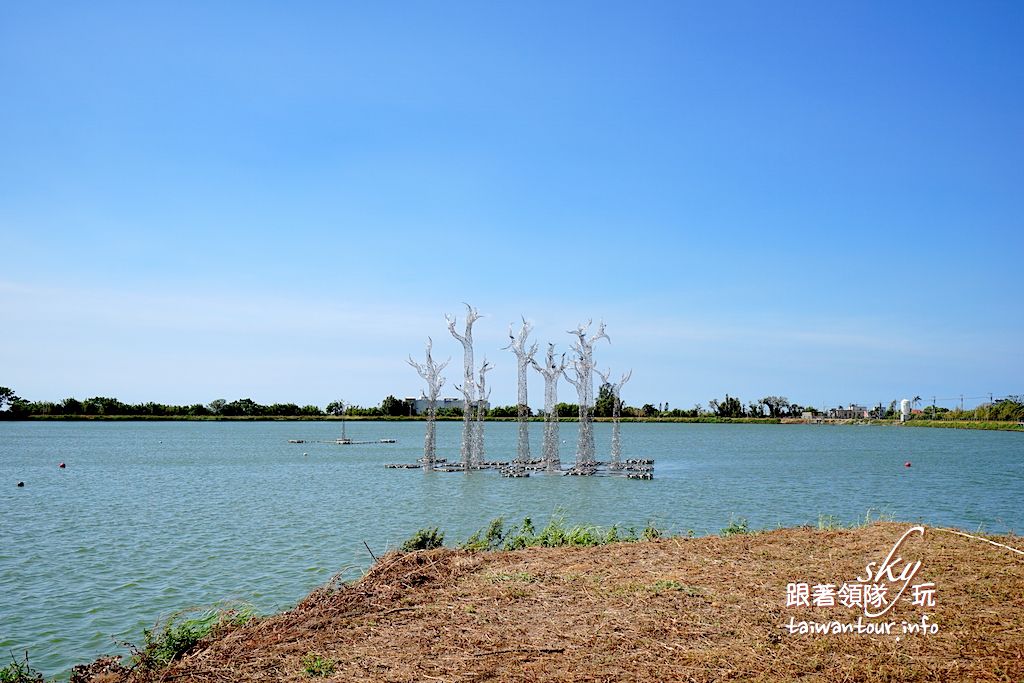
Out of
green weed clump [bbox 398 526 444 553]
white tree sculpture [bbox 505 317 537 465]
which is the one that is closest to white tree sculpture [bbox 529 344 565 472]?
white tree sculpture [bbox 505 317 537 465]

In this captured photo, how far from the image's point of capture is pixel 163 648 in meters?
7.80

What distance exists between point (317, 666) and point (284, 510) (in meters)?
19.6

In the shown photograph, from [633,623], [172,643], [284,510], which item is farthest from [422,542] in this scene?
[284,510]

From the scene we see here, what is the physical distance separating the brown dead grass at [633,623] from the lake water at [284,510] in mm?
4361

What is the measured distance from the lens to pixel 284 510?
2522 cm

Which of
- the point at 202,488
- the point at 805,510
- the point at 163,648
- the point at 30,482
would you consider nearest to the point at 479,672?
the point at 163,648

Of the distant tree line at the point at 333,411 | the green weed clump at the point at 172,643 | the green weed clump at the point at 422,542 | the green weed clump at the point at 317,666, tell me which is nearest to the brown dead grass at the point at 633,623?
the green weed clump at the point at 317,666

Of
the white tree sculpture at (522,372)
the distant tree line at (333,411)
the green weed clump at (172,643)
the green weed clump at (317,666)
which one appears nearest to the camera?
the green weed clump at (317,666)

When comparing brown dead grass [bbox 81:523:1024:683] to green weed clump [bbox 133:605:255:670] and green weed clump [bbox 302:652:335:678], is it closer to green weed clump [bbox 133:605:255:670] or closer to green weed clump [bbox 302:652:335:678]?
green weed clump [bbox 302:652:335:678]

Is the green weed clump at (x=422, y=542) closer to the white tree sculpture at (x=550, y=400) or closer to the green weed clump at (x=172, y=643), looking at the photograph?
the green weed clump at (x=172, y=643)

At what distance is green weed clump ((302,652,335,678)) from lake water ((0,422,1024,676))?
528 centimetres

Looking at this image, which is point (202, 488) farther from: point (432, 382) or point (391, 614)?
point (391, 614)

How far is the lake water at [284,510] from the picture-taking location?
1348 cm

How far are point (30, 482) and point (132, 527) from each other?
17899 mm
